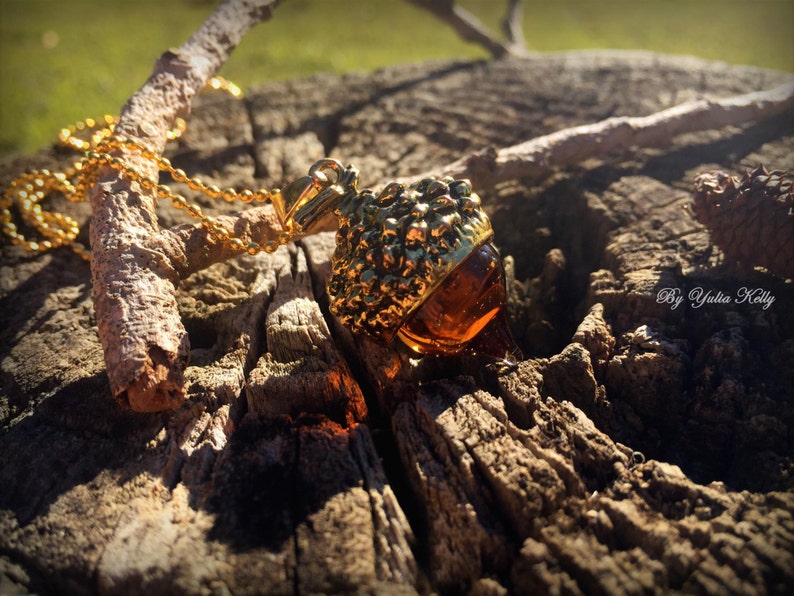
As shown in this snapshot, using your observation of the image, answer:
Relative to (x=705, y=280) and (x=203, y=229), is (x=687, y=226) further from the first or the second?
(x=203, y=229)

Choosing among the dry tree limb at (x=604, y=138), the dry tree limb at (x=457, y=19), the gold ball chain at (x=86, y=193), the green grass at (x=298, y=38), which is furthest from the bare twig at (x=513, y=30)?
the gold ball chain at (x=86, y=193)

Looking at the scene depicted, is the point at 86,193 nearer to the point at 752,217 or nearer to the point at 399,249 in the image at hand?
the point at 399,249

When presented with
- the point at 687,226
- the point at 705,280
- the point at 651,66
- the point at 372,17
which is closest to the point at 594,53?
the point at 651,66

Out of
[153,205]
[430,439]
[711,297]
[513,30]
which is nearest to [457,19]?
[513,30]

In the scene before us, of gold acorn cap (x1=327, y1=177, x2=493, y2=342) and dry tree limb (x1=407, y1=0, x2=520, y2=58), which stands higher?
dry tree limb (x1=407, y1=0, x2=520, y2=58)

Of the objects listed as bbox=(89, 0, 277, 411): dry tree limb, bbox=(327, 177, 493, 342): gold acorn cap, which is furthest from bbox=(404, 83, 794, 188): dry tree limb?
bbox=(89, 0, 277, 411): dry tree limb

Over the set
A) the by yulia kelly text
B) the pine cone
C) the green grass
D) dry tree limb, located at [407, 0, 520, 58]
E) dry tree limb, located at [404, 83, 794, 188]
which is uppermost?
the green grass

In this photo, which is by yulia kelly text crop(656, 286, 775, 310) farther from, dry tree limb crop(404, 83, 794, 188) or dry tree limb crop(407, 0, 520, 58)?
dry tree limb crop(407, 0, 520, 58)
